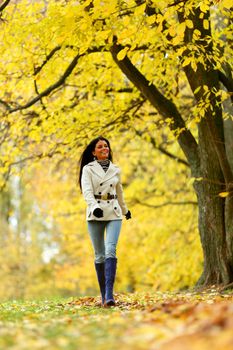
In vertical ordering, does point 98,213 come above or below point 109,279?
above

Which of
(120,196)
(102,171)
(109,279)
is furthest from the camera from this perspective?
(120,196)

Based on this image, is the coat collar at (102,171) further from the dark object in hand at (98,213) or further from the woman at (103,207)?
the dark object in hand at (98,213)

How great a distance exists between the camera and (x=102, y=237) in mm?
7578

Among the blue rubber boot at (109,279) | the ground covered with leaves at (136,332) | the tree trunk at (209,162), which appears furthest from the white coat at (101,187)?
the ground covered with leaves at (136,332)

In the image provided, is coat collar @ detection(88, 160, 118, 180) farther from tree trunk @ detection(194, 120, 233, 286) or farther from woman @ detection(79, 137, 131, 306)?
tree trunk @ detection(194, 120, 233, 286)

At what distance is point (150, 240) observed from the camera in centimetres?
1806

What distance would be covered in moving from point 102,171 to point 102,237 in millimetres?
825

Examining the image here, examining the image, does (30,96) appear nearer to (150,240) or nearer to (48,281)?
(150,240)

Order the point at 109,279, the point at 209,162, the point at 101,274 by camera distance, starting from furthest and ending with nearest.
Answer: the point at 209,162
the point at 101,274
the point at 109,279

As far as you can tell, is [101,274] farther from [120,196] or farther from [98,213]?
[120,196]

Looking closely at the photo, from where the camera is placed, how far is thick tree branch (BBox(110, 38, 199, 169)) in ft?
30.9

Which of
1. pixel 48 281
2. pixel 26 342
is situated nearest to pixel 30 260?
pixel 48 281

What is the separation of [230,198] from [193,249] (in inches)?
301

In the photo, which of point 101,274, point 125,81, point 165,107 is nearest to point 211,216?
point 165,107
